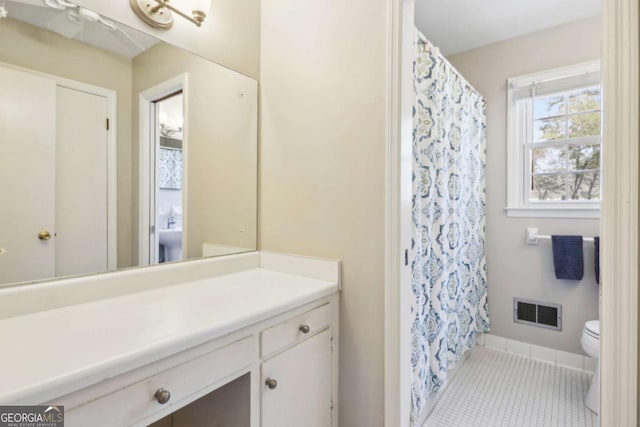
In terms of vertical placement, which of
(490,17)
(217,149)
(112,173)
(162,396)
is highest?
(490,17)

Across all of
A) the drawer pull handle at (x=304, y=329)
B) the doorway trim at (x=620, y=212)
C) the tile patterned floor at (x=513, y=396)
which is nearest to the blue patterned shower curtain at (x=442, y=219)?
the tile patterned floor at (x=513, y=396)

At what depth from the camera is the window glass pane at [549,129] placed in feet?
7.46

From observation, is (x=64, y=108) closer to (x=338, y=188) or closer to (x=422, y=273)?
(x=338, y=188)

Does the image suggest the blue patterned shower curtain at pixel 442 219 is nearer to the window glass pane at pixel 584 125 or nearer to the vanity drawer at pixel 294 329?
the vanity drawer at pixel 294 329

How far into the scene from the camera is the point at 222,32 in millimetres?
1431

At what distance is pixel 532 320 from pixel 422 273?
1.39 meters

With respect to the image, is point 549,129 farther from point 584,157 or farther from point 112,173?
point 112,173

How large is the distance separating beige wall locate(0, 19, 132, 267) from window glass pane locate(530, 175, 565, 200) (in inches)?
104

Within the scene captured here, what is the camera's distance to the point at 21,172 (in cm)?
93

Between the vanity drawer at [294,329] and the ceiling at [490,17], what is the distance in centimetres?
198

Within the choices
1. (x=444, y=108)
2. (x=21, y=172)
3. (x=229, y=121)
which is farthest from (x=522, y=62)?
(x=21, y=172)

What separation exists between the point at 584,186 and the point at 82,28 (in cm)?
294

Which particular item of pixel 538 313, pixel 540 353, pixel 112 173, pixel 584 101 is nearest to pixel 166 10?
pixel 112 173

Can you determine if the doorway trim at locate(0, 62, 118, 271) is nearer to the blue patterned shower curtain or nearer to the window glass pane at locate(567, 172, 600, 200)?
the blue patterned shower curtain
